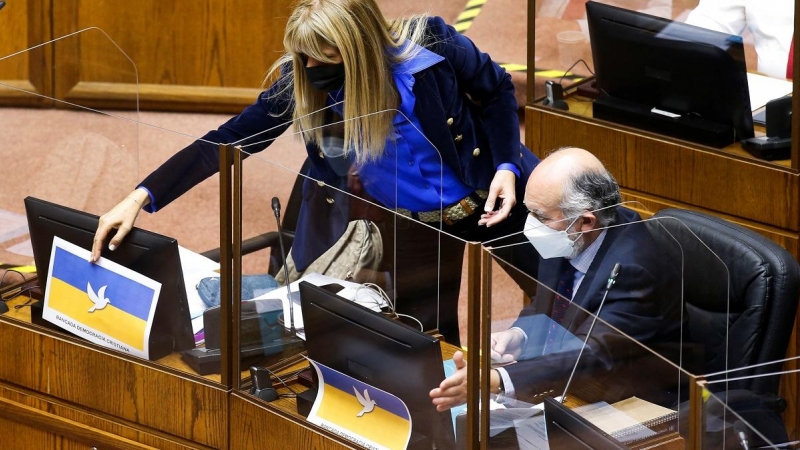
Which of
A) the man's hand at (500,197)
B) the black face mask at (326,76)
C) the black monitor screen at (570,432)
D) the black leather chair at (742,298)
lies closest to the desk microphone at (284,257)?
the black face mask at (326,76)

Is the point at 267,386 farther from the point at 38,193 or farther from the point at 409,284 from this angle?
the point at 38,193

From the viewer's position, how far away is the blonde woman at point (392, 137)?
261cm

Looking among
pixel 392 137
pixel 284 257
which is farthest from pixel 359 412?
pixel 392 137

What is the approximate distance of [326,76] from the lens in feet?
9.25

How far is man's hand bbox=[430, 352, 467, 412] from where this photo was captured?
231 centimetres

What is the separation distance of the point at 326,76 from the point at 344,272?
47cm

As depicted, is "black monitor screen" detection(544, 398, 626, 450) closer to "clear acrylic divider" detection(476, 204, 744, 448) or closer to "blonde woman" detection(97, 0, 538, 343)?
"clear acrylic divider" detection(476, 204, 744, 448)

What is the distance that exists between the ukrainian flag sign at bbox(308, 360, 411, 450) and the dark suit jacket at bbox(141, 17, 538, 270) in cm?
26

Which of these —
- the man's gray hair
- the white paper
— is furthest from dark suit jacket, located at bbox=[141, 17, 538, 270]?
the white paper

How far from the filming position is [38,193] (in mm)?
2947

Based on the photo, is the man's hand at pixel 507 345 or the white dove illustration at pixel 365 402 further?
the white dove illustration at pixel 365 402

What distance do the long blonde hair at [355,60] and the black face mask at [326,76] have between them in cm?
2

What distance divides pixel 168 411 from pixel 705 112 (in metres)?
1.69

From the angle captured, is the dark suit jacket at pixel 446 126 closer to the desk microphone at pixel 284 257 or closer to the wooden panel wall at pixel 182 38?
the desk microphone at pixel 284 257
